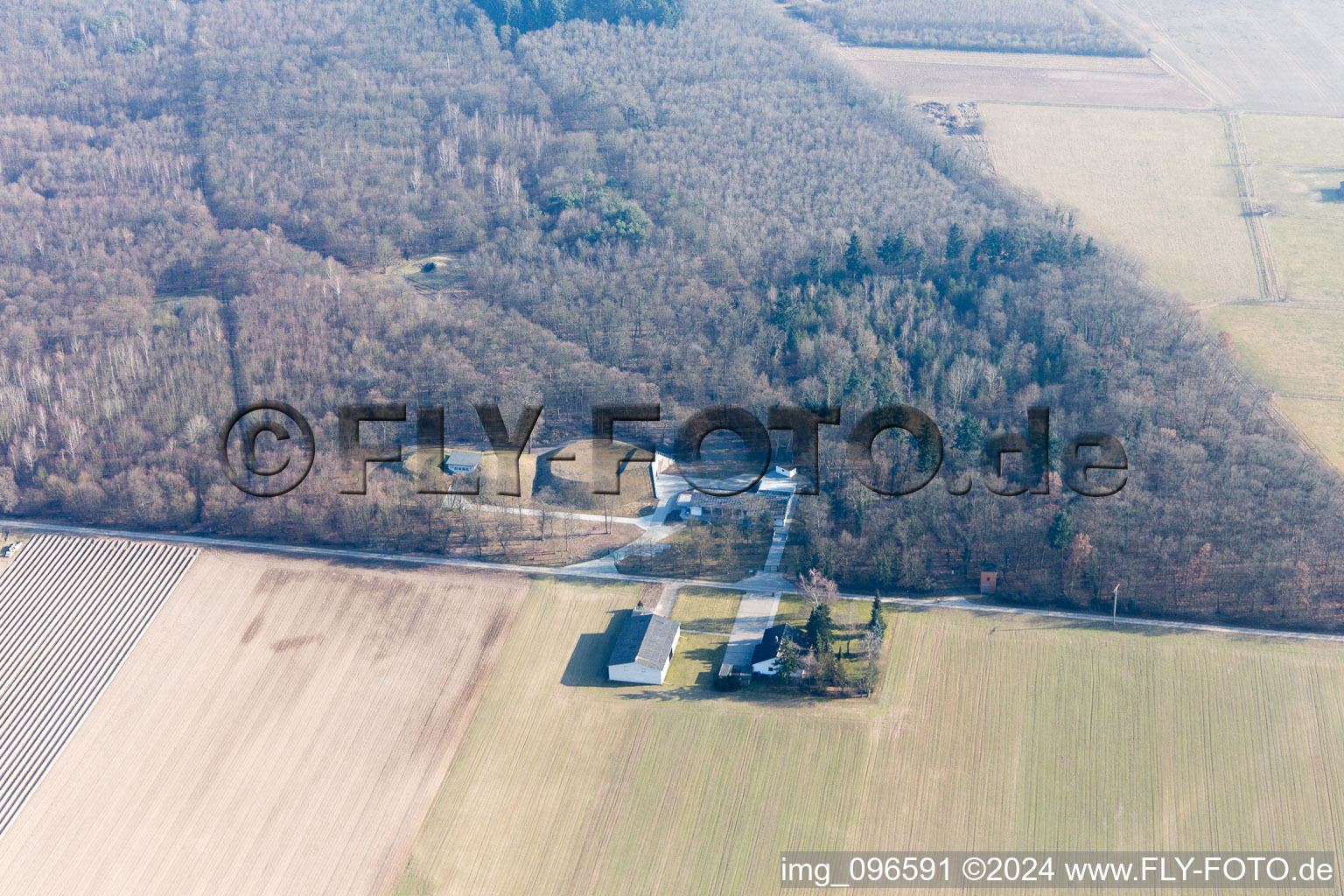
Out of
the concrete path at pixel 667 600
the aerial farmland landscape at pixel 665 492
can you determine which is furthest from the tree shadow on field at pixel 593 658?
the concrete path at pixel 667 600

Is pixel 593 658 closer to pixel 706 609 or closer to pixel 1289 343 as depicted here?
pixel 706 609

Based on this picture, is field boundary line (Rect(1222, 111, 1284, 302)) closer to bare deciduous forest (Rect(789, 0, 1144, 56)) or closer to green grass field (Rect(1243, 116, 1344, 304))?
green grass field (Rect(1243, 116, 1344, 304))

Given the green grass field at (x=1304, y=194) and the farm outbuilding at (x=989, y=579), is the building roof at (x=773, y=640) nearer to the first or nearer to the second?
the farm outbuilding at (x=989, y=579)

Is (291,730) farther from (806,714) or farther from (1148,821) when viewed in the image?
(1148,821)

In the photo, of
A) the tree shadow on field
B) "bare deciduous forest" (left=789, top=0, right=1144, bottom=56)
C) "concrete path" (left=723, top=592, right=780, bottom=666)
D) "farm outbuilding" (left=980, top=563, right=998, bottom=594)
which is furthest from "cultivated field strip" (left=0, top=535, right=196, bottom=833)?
"bare deciduous forest" (left=789, top=0, right=1144, bottom=56)

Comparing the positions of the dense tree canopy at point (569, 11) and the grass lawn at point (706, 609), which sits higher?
the dense tree canopy at point (569, 11)

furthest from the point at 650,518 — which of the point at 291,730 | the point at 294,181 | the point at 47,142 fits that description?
the point at 47,142
